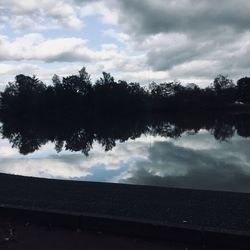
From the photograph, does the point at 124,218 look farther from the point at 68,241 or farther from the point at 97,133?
the point at 97,133

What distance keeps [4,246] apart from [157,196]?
3993mm

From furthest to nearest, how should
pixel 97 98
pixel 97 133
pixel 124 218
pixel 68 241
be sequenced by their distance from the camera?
pixel 97 98 → pixel 97 133 → pixel 124 218 → pixel 68 241

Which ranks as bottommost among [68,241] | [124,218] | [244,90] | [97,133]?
[97,133]

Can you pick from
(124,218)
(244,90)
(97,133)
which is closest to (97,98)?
(244,90)

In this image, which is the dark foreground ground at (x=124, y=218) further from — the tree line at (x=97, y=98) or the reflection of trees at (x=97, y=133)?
the tree line at (x=97, y=98)

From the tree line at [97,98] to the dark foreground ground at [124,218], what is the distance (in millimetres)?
87904

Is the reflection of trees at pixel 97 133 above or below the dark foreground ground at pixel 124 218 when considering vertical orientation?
below

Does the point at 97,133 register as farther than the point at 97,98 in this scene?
No

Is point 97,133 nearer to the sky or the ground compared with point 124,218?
nearer to the ground

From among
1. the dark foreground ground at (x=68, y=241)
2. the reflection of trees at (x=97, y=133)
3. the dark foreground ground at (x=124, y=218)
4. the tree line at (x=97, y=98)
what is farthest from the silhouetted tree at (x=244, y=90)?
the dark foreground ground at (x=68, y=241)

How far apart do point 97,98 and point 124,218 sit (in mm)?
97048

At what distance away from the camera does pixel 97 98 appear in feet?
343

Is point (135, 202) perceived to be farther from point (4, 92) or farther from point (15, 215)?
point (4, 92)

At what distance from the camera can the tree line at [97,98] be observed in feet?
341
